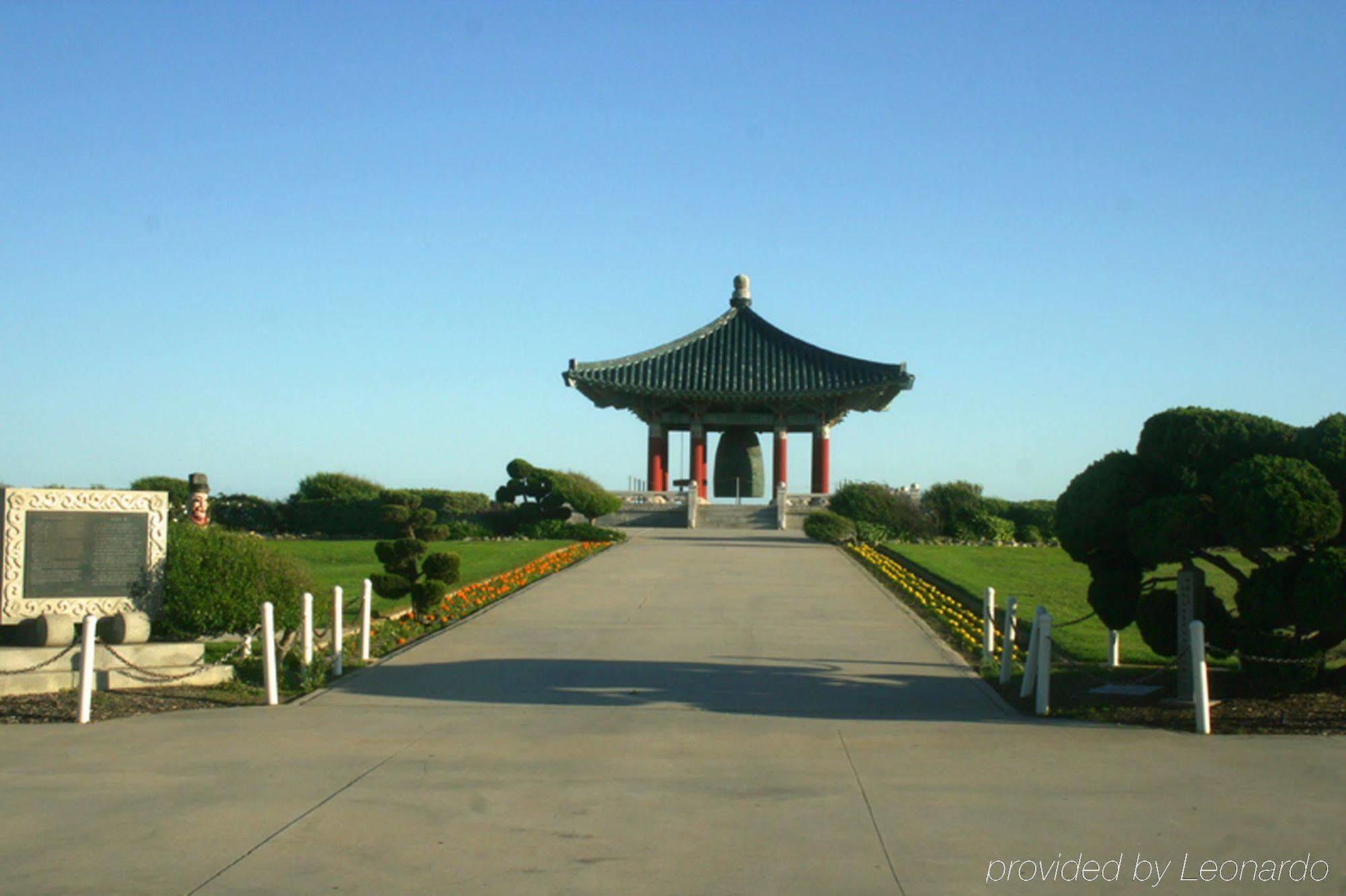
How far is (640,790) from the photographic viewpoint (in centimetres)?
796

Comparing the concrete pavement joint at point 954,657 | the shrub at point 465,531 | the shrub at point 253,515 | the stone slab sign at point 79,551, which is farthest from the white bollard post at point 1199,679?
the shrub at point 253,515

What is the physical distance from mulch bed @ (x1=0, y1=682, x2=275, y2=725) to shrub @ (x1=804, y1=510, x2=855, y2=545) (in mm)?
23305

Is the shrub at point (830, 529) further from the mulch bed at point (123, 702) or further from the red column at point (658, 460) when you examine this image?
the mulch bed at point (123, 702)

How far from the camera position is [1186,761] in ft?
29.2

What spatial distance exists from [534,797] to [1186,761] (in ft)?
14.7

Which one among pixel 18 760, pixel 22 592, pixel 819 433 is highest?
pixel 819 433

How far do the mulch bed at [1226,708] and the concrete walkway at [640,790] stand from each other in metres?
0.54

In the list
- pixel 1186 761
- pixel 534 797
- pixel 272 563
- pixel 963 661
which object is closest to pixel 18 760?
pixel 534 797

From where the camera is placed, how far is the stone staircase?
4262 centimetres

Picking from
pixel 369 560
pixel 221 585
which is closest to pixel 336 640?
pixel 221 585

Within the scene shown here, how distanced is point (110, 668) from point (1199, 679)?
31.0 feet

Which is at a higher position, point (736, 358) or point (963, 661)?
point (736, 358)

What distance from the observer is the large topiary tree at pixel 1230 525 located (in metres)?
10.6

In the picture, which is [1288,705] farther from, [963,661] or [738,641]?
[738,641]
